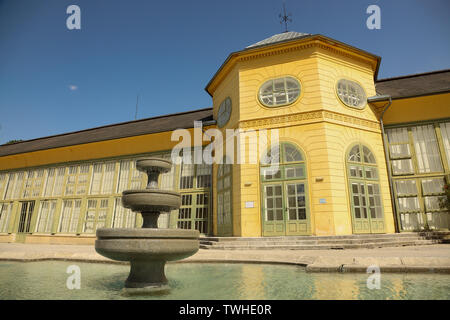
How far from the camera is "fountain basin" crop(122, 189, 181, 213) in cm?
448

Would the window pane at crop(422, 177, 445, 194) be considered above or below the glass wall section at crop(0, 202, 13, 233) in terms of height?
above

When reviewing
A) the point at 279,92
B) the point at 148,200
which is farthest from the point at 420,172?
the point at 148,200

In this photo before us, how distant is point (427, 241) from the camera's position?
32.0 feet

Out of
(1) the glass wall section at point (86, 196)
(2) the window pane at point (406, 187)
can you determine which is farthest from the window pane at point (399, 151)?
(1) the glass wall section at point (86, 196)

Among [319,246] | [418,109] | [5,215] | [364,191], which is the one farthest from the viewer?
[5,215]

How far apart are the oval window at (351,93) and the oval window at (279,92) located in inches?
76.6

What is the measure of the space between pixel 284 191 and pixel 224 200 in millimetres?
3087

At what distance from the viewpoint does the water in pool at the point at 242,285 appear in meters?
3.34

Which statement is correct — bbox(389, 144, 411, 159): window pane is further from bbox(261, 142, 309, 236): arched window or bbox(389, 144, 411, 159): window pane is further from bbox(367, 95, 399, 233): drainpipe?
bbox(261, 142, 309, 236): arched window

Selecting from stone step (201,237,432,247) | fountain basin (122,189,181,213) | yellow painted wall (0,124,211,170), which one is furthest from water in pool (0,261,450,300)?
yellow painted wall (0,124,211,170)

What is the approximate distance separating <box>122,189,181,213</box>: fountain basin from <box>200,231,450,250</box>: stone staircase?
5.49 meters

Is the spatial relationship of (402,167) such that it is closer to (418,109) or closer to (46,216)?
(418,109)

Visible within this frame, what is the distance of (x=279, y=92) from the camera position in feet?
39.3
